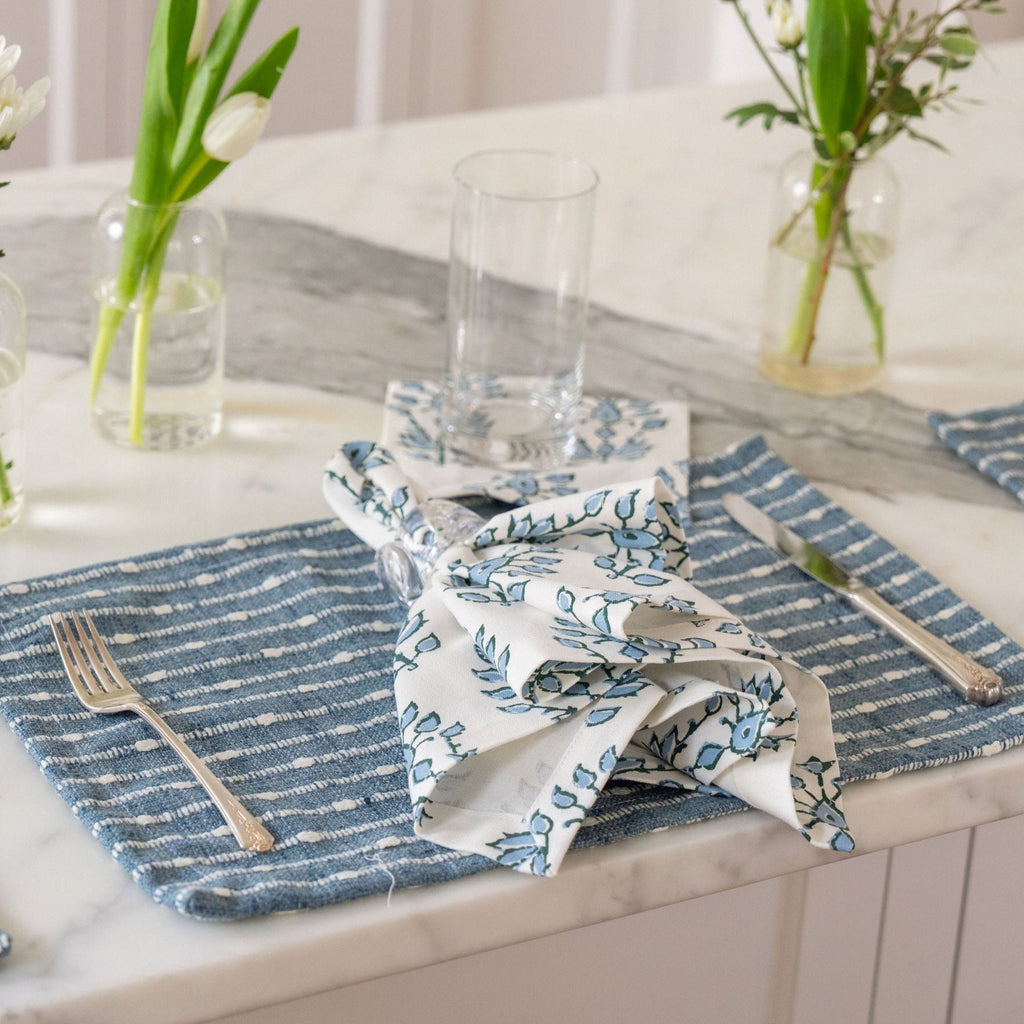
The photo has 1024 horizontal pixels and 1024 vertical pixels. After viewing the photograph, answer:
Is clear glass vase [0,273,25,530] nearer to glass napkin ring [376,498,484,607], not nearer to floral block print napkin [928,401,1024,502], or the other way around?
glass napkin ring [376,498,484,607]

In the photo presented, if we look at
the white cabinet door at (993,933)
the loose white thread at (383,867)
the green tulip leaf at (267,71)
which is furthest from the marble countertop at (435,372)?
the green tulip leaf at (267,71)

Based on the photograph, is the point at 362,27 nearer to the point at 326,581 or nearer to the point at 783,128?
the point at 783,128

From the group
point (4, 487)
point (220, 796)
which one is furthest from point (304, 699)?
point (4, 487)

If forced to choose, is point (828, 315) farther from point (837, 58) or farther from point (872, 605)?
point (872, 605)

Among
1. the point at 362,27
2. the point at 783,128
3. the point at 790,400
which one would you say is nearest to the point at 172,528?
the point at 790,400

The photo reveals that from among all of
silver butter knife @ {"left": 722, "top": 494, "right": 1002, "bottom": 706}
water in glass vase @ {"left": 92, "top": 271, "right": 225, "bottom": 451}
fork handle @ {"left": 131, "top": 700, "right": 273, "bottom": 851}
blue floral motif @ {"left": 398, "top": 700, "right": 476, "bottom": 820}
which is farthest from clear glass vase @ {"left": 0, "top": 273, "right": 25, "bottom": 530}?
silver butter knife @ {"left": 722, "top": 494, "right": 1002, "bottom": 706}

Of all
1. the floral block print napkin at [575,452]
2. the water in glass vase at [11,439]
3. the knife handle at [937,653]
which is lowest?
the knife handle at [937,653]

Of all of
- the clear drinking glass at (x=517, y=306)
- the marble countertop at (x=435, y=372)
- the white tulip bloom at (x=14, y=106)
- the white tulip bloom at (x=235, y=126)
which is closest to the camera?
the marble countertop at (x=435, y=372)

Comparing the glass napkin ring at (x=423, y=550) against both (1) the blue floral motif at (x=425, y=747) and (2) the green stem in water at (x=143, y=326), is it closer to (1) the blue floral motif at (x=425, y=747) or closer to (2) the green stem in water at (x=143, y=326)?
(1) the blue floral motif at (x=425, y=747)

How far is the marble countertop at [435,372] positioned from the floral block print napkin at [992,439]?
14 millimetres

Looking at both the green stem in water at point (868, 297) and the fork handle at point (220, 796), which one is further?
the green stem in water at point (868, 297)

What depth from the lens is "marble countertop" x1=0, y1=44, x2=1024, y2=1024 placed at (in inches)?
24.5

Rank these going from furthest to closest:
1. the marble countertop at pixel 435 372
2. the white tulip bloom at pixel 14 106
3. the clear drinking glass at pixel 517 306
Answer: the clear drinking glass at pixel 517 306 < the white tulip bloom at pixel 14 106 < the marble countertop at pixel 435 372

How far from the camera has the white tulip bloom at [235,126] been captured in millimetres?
847
